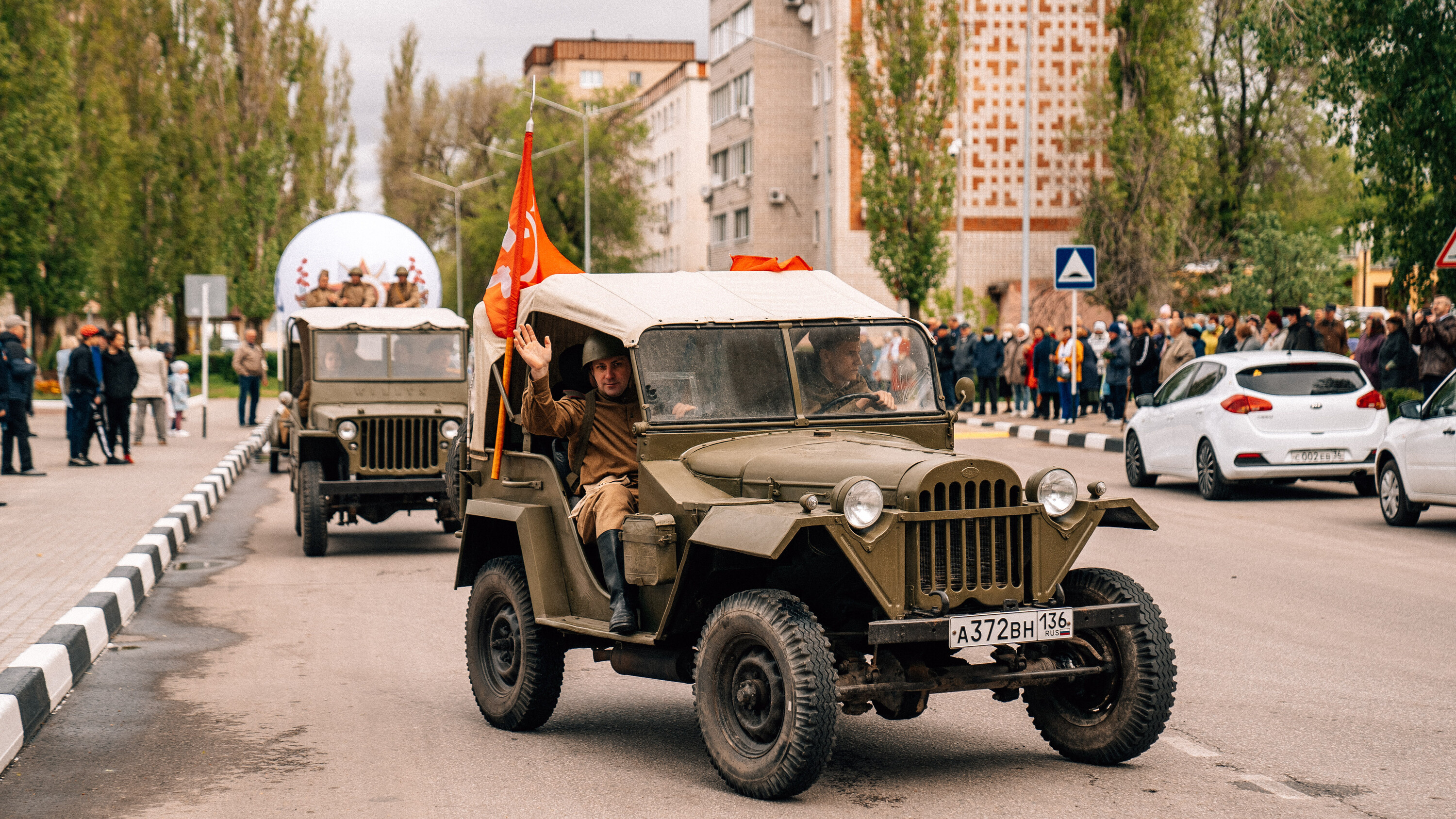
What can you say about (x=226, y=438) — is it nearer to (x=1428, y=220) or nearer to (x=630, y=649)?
(x=1428, y=220)

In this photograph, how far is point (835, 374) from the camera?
22.6 feet

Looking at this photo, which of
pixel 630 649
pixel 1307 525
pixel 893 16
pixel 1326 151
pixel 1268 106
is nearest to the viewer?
pixel 630 649

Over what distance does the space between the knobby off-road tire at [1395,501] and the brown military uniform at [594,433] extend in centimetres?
1034

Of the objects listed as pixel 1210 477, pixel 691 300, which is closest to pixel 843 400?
pixel 691 300

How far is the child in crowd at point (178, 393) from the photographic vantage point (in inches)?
1270

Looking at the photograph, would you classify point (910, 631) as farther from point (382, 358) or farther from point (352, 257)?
point (352, 257)

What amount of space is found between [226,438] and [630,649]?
26.2 metres

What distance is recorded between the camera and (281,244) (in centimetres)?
5872

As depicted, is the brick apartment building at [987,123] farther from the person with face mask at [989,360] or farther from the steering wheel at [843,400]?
the steering wheel at [843,400]

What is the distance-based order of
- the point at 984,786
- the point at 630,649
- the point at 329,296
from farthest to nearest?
the point at 329,296
the point at 630,649
the point at 984,786

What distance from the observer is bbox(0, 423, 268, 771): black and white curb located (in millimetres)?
7199

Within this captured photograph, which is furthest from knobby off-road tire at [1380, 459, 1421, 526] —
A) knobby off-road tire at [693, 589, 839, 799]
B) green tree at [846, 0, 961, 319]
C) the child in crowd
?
green tree at [846, 0, 961, 319]

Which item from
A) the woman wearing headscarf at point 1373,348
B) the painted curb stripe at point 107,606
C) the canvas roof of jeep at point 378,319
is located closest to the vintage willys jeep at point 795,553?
the painted curb stripe at point 107,606

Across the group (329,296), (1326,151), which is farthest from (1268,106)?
(329,296)
